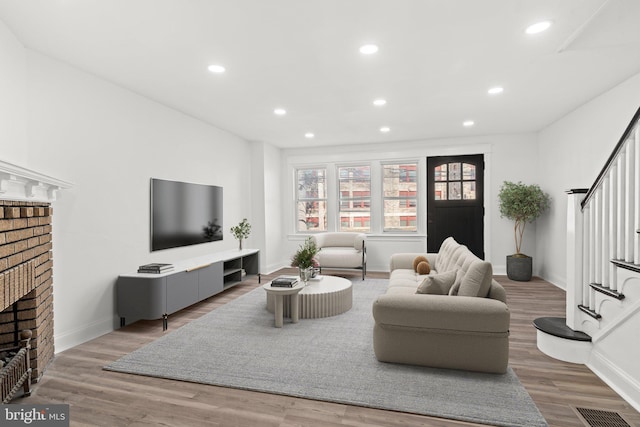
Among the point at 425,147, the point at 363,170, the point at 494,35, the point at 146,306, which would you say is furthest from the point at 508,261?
the point at 146,306

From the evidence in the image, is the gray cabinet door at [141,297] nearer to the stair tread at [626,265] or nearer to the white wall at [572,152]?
the stair tread at [626,265]

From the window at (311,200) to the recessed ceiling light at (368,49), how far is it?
458 cm

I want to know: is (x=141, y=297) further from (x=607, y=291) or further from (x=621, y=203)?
(x=621, y=203)

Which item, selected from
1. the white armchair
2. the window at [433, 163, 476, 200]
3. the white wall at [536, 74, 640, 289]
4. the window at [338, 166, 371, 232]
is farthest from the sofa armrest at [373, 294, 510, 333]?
the window at [338, 166, 371, 232]

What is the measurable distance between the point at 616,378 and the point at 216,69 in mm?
3948

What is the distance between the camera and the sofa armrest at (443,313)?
2.50 meters

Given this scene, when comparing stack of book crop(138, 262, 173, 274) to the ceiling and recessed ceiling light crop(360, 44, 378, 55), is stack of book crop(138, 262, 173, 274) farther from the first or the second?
recessed ceiling light crop(360, 44, 378, 55)

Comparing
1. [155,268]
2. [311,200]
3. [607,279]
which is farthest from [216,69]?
[311,200]

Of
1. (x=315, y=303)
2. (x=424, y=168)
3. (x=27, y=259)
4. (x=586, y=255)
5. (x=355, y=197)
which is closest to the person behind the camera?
(x=27, y=259)

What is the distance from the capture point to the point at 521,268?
580cm

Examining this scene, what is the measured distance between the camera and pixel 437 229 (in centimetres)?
684

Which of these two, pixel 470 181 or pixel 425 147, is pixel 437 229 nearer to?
pixel 470 181

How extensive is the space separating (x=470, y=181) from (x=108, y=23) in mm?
6071

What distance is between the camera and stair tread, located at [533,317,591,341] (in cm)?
274
